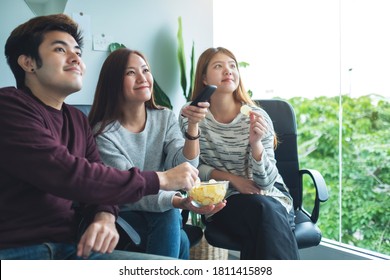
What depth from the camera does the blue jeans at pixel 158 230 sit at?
1365mm

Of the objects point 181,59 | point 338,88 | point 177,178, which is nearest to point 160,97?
point 181,59

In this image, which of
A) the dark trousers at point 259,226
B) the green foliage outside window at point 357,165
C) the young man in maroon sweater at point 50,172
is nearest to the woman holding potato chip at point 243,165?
the dark trousers at point 259,226

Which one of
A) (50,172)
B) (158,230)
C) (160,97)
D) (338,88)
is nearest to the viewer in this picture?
(50,172)

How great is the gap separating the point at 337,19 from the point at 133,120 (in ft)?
4.81

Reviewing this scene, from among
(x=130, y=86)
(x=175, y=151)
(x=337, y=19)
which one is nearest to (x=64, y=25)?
(x=130, y=86)

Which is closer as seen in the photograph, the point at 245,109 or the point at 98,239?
the point at 98,239

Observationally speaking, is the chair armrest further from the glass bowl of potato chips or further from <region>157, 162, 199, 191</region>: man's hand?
<region>157, 162, 199, 191</region>: man's hand

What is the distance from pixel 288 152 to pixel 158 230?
89 centimetres

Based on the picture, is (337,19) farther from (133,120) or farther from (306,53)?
(133,120)

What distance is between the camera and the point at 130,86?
1501 mm

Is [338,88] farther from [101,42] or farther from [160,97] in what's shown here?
[101,42]

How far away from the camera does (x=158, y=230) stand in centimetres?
139

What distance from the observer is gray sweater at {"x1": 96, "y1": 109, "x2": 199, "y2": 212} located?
1413 mm

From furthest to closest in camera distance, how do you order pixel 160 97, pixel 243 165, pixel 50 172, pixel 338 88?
1. pixel 160 97
2. pixel 338 88
3. pixel 243 165
4. pixel 50 172
